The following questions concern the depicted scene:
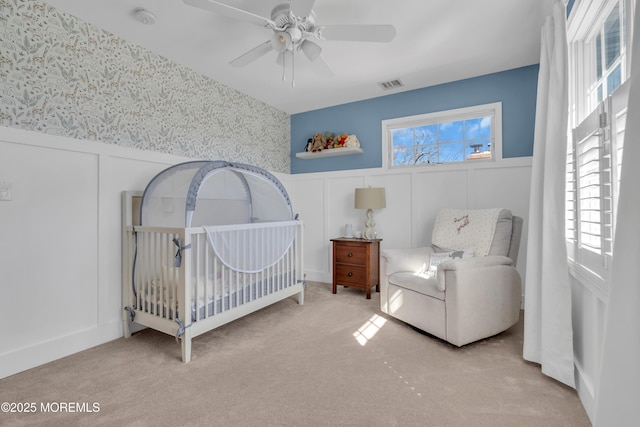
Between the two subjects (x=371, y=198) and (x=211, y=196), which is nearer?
(x=211, y=196)

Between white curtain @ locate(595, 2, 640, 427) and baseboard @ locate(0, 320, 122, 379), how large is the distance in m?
2.85

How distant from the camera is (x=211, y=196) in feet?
9.20

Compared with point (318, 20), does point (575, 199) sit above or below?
below

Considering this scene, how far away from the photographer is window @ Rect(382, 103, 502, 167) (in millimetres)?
3324

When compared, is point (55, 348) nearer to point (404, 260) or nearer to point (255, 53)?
point (255, 53)

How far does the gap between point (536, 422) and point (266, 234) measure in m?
2.16

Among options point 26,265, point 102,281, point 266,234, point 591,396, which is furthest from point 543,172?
point 26,265

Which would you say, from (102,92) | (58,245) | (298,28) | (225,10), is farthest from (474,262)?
(102,92)

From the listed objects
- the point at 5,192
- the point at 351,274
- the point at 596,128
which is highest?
the point at 596,128

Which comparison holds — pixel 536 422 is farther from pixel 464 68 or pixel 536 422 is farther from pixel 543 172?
pixel 464 68

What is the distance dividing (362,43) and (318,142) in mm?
1602

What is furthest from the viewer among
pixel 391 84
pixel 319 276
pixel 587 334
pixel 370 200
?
pixel 319 276

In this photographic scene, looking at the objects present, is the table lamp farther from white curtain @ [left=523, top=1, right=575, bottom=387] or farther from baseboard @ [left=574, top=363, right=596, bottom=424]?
baseboard @ [left=574, top=363, right=596, bottom=424]

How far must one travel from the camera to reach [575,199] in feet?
5.83
